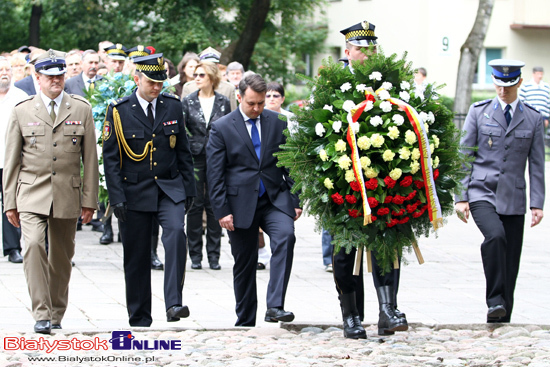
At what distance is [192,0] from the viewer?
3403cm

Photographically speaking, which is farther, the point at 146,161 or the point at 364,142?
the point at 146,161

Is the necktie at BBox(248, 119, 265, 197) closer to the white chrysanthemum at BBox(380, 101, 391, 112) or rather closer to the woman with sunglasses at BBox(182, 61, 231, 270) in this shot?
the white chrysanthemum at BBox(380, 101, 391, 112)

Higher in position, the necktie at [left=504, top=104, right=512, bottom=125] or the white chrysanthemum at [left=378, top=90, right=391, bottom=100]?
the white chrysanthemum at [left=378, top=90, right=391, bottom=100]

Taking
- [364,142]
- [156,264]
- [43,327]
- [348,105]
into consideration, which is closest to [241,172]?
[348,105]

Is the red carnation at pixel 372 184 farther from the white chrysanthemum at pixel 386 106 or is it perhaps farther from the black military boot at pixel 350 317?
the black military boot at pixel 350 317

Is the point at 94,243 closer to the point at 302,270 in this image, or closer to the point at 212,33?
the point at 302,270

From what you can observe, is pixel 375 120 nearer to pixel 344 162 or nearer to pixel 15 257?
pixel 344 162

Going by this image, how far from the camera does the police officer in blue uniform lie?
8.15 metres

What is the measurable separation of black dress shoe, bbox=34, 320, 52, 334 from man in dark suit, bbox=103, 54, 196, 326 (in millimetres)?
791

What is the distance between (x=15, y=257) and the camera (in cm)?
1136

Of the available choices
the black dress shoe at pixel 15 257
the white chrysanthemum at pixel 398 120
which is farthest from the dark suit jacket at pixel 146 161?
the black dress shoe at pixel 15 257

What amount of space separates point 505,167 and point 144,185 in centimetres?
304

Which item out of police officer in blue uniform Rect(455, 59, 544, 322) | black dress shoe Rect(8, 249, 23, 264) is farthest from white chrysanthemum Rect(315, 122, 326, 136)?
black dress shoe Rect(8, 249, 23, 264)

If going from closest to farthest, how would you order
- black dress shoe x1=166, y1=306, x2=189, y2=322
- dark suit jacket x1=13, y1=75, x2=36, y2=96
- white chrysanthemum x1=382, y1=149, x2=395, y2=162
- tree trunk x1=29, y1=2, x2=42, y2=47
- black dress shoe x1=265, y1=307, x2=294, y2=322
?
white chrysanthemum x1=382, y1=149, x2=395, y2=162 < black dress shoe x1=265, y1=307, x2=294, y2=322 < black dress shoe x1=166, y1=306, x2=189, y2=322 < dark suit jacket x1=13, y1=75, x2=36, y2=96 < tree trunk x1=29, y1=2, x2=42, y2=47
